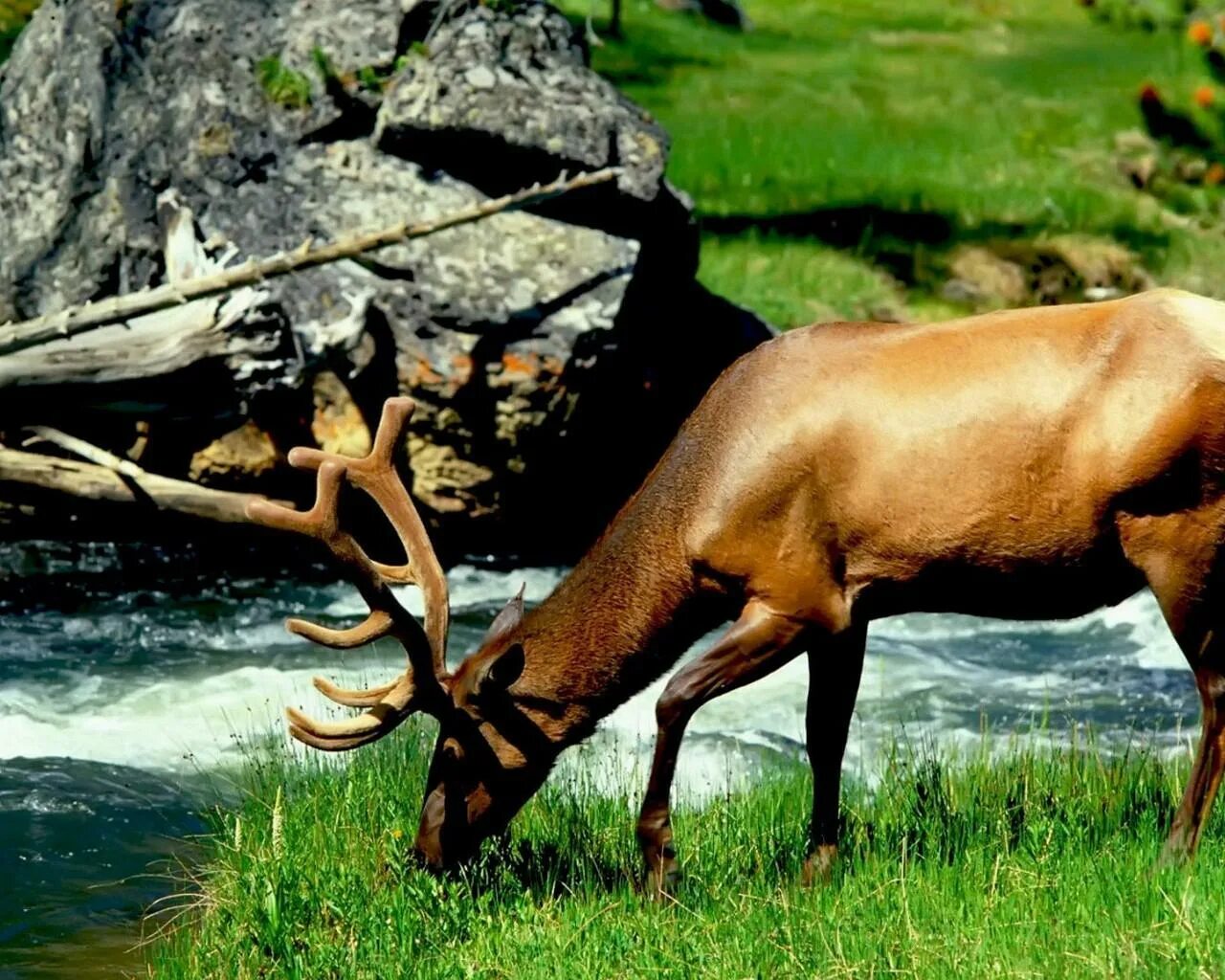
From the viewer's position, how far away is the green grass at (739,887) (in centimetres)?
522

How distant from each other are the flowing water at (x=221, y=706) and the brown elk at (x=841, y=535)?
3.08 ft

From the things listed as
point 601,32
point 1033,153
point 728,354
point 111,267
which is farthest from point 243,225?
point 601,32

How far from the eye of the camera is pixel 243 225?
11.3 meters

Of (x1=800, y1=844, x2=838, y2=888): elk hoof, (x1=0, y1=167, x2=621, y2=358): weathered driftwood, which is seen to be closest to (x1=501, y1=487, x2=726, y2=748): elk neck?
(x1=800, y1=844, x2=838, y2=888): elk hoof

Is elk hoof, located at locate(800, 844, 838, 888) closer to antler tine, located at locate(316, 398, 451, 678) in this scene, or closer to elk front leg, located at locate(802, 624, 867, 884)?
elk front leg, located at locate(802, 624, 867, 884)

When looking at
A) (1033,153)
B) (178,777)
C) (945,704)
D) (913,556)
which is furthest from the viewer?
(1033,153)

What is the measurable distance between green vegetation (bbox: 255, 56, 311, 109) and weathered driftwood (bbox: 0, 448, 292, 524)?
307 centimetres

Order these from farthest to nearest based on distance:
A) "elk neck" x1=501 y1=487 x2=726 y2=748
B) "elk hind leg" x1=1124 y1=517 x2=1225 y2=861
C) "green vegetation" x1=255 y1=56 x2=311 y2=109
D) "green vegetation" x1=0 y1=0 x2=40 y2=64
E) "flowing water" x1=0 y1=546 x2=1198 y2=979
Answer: "green vegetation" x1=0 y1=0 x2=40 y2=64
"green vegetation" x1=255 y1=56 x2=311 y2=109
"flowing water" x1=0 y1=546 x2=1198 y2=979
"elk neck" x1=501 y1=487 x2=726 y2=748
"elk hind leg" x1=1124 y1=517 x2=1225 y2=861

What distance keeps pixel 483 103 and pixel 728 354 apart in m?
2.41

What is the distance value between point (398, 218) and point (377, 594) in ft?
17.5

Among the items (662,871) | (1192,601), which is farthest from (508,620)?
(1192,601)

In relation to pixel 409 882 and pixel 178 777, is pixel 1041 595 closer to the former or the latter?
pixel 409 882

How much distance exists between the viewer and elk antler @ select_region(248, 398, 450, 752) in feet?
20.1

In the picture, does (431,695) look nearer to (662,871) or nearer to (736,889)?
(662,871)
